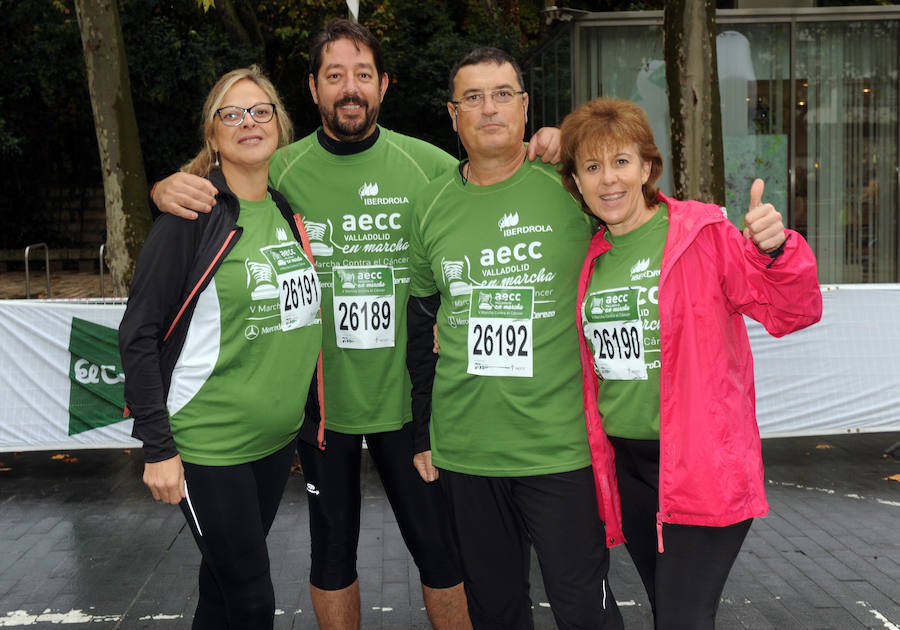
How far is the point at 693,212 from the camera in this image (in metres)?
2.78

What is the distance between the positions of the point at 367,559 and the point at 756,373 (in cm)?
351

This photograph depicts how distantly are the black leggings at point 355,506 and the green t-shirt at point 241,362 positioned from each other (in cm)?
54

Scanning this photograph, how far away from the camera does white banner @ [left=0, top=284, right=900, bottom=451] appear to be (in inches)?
270

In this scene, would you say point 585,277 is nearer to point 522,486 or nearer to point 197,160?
point 522,486

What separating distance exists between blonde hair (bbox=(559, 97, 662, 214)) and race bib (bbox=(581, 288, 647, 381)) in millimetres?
342

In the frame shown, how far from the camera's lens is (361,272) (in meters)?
3.57

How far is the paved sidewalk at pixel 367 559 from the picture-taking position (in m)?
4.38

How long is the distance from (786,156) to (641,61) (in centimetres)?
267

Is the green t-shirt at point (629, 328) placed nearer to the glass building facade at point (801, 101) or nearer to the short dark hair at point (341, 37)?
the short dark hair at point (341, 37)

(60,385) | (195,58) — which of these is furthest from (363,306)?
(195,58)

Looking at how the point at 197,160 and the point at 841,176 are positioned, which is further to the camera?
the point at 841,176

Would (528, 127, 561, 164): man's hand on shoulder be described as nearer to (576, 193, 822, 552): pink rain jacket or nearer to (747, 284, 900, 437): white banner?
(576, 193, 822, 552): pink rain jacket

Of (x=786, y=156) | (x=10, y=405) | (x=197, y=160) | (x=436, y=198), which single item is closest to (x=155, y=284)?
(x=197, y=160)

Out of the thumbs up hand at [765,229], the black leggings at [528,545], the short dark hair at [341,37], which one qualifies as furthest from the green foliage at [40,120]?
the thumbs up hand at [765,229]
